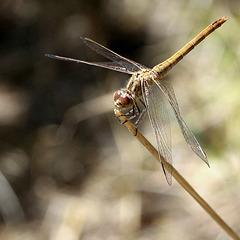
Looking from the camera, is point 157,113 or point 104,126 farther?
point 104,126

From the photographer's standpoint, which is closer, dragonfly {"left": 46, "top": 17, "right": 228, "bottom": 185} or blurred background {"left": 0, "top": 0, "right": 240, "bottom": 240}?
dragonfly {"left": 46, "top": 17, "right": 228, "bottom": 185}

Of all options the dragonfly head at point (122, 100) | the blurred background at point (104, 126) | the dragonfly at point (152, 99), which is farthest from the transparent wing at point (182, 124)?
the blurred background at point (104, 126)

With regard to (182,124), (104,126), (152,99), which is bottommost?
(182,124)

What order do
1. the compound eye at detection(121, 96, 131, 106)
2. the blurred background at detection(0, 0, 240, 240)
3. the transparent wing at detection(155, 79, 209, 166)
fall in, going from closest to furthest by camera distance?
the transparent wing at detection(155, 79, 209, 166) → the compound eye at detection(121, 96, 131, 106) → the blurred background at detection(0, 0, 240, 240)

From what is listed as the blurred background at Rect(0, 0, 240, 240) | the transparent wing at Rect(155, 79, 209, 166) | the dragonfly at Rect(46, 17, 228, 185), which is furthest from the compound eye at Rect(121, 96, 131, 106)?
the blurred background at Rect(0, 0, 240, 240)

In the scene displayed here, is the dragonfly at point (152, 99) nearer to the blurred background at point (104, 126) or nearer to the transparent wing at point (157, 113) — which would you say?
the transparent wing at point (157, 113)

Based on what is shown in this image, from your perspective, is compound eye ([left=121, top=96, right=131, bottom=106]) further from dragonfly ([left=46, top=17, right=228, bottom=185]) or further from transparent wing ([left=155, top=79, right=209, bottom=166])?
transparent wing ([left=155, top=79, right=209, bottom=166])

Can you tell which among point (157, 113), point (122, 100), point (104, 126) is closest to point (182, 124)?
point (157, 113)

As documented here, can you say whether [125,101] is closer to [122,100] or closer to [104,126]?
[122,100]

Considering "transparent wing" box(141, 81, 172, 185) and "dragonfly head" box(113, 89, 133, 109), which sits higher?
"dragonfly head" box(113, 89, 133, 109)
